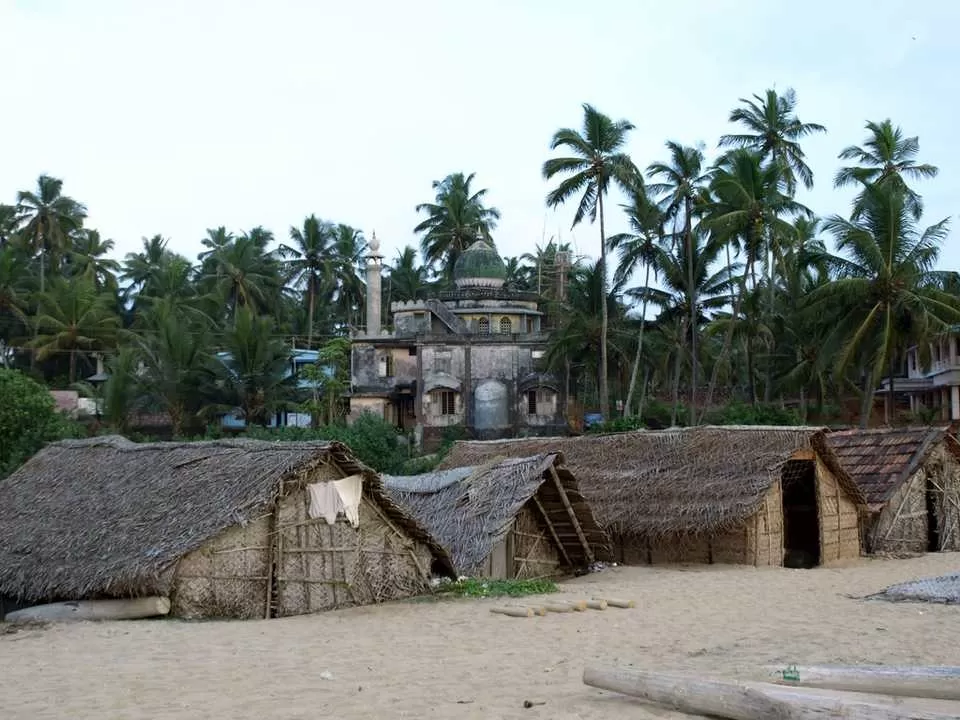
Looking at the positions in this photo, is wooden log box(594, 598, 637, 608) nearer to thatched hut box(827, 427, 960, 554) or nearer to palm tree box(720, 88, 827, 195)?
thatched hut box(827, 427, 960, 554)

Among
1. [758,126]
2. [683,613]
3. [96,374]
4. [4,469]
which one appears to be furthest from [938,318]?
[96,374]

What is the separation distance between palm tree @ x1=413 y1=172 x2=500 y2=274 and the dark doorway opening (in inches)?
1286

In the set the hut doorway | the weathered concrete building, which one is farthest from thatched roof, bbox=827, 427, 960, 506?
the weathered concrete building

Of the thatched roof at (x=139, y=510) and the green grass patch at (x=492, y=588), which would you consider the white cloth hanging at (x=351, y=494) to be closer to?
the thatched roof at (x=139, y=510)

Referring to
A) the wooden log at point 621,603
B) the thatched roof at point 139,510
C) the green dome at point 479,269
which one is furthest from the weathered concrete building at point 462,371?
the wooden log at point 621,603

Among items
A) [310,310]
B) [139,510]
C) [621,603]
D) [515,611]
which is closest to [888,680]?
[515,611]

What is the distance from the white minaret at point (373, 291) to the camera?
145 feet

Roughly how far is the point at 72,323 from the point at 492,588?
1410 inches

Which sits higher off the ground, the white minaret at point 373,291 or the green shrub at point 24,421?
the white minaret at point 373,291

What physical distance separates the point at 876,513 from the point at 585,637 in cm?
1161

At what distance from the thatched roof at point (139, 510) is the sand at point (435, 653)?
3.03ft

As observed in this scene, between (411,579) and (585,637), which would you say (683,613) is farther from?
(411,579)

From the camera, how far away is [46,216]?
53219 millimetres

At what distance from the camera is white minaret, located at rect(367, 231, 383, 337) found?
1737 inches
